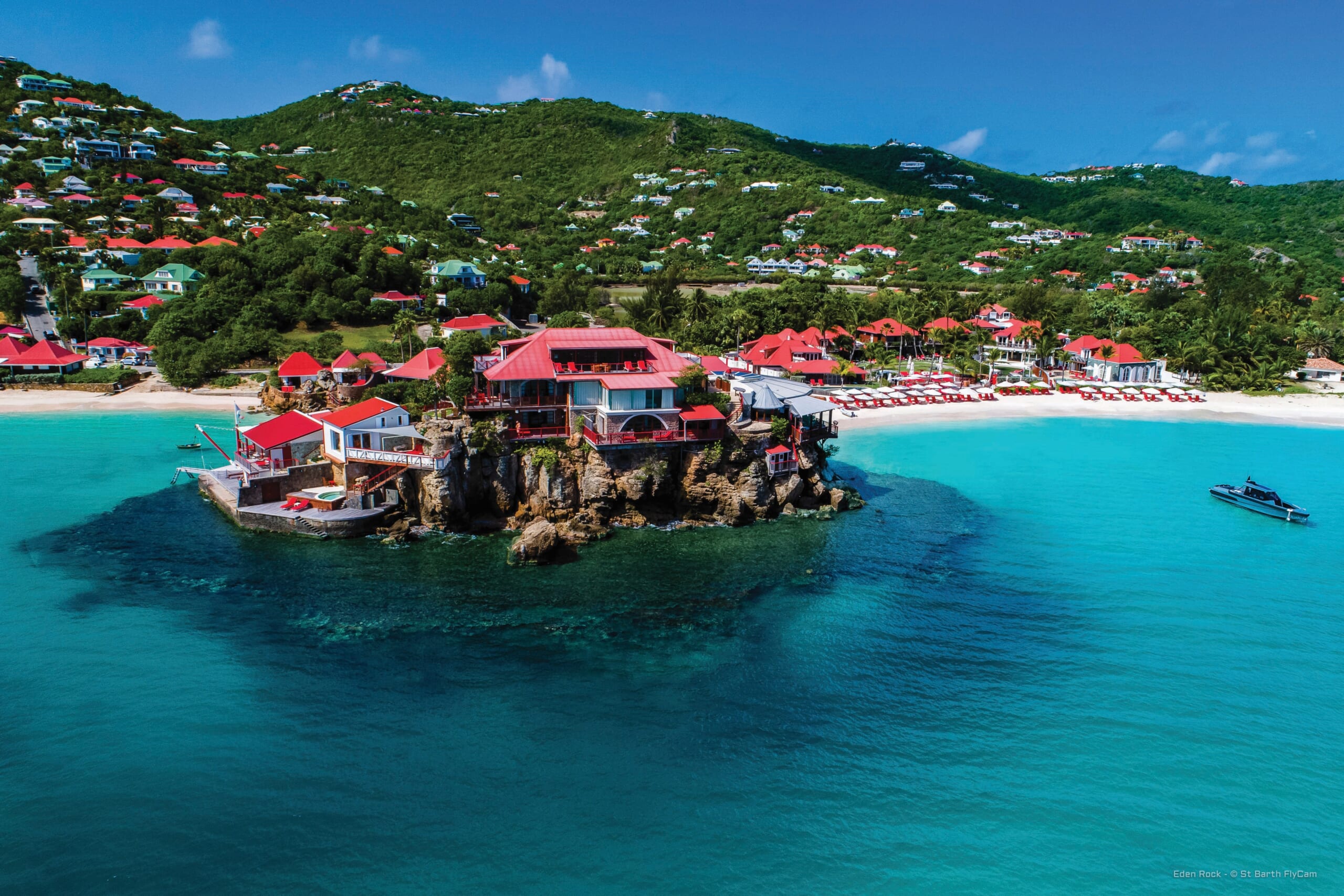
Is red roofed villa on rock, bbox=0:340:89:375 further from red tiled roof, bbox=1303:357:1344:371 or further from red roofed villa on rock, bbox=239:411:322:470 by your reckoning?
red tiled roof, bbox=1303:357:1344:371

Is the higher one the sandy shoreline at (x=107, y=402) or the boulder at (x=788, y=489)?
the sandy shoreline at (x=107, y=402)

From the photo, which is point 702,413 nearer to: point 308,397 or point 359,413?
point 359,413

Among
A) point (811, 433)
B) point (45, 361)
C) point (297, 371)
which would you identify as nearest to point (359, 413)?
point (811, 433)

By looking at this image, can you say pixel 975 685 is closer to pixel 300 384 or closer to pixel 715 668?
pixel 715 668

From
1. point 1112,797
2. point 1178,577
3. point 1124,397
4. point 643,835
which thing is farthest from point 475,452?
point 1124,397

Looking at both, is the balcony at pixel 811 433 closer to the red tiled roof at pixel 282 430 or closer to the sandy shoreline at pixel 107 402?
the red tiled roof at pixel 282 430

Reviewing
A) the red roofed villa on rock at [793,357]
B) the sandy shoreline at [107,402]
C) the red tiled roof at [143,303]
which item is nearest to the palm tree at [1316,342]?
the red roofed villa on rock at [793,357]
